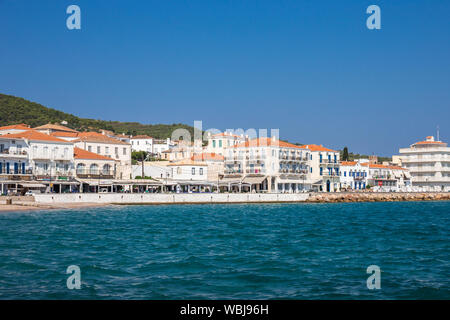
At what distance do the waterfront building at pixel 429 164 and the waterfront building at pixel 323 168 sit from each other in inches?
758

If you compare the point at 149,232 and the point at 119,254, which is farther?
the point at 149,232

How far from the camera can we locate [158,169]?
75000mm

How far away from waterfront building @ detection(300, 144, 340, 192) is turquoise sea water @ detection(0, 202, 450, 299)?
5381 cm

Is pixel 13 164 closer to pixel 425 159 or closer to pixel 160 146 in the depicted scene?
pixel 160 146

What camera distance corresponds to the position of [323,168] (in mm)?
86125

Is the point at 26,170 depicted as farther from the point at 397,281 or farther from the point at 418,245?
Answer: the point at 397,281

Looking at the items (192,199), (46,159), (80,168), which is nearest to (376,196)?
(192,199)

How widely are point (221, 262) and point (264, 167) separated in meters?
59.1

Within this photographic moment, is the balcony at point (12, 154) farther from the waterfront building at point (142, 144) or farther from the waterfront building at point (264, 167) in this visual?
the waterfront building at point (142, 144)

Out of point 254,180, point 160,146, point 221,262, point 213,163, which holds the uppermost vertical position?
point 160,146

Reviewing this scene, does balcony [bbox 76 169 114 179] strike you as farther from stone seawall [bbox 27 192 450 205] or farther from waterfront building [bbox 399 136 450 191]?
waterfront building [bbox 399 136 450 191]
